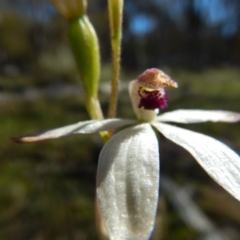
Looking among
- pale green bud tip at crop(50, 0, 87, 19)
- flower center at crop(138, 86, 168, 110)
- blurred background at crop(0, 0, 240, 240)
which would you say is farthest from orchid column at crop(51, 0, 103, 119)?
blurred background at crop(0, 0, 240, 240)

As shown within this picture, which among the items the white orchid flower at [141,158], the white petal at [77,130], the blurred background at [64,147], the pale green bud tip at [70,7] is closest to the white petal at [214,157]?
the white orchid flower at [141,158]

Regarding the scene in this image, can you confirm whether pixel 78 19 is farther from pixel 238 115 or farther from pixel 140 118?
pixel 238 115

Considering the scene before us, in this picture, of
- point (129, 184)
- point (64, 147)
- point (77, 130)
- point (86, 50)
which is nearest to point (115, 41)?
point (86, 50)

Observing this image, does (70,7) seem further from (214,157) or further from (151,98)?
(214,157)

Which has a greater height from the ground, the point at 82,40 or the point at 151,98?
the point at 82,40

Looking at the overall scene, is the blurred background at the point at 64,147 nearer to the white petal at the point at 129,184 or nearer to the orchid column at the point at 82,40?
the orchid column at the point at 82,40

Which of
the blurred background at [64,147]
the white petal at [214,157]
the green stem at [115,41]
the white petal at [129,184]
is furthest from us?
the blurred background at [64,147]

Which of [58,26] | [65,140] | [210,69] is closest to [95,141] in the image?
[65,140]
